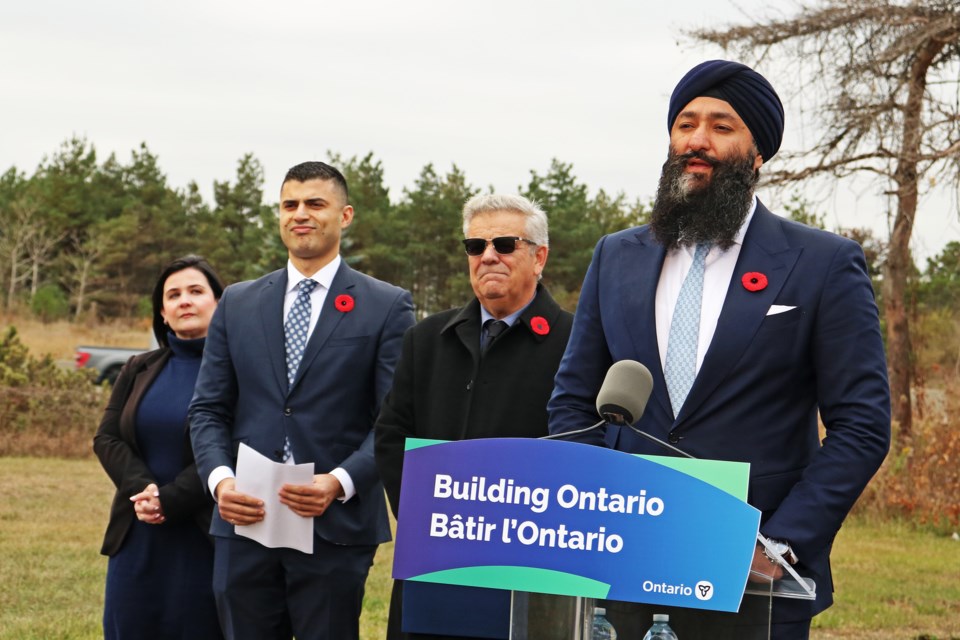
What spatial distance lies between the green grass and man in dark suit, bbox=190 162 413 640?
3.01m

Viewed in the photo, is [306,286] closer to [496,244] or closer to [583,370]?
[496,244]

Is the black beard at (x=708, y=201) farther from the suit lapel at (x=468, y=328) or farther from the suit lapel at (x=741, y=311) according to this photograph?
the suit lapel at (x=468, y=328)

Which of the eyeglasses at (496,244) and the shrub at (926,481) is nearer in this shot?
the eyeglasses at (496,244)

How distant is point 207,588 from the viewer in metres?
5.52

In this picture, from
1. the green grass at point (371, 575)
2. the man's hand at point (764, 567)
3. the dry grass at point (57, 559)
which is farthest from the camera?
the green grass at point (371, 575)

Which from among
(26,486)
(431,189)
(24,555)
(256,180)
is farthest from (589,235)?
(24,555)

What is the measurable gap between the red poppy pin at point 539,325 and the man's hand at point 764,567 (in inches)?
83.1

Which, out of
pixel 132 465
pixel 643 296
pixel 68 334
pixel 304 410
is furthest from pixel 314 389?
pixel 68 334

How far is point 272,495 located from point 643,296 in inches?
80.3

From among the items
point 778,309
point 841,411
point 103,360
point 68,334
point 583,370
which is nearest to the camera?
point 841,411

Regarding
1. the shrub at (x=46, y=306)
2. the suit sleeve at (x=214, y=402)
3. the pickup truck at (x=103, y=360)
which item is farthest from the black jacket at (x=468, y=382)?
the shrub at (x=46, y=306)

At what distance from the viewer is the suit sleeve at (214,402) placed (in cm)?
500

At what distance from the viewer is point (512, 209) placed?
4.80 metres

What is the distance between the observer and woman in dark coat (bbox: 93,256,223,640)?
17.8 feet
